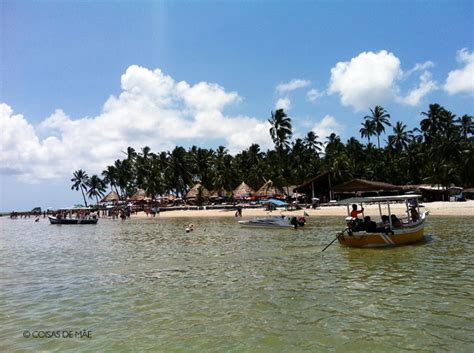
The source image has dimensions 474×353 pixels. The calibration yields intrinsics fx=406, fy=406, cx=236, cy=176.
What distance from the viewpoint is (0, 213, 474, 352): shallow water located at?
26.5 ft

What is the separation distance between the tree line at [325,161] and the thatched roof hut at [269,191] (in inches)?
39.1

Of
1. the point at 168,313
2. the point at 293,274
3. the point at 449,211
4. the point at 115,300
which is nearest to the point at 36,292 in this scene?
the point at 115,300

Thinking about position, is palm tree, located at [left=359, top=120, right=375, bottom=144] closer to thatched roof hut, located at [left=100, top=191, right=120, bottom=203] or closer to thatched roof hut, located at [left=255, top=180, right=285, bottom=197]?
thatched roof hut, located at [left=255, top=180, right=285, bottom=197]

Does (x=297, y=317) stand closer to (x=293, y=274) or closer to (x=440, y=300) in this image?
(x=440, y=300)

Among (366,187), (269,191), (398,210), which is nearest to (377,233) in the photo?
(398,210)

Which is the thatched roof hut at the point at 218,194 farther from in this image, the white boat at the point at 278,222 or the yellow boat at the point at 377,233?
the yellow boat at the point at 377,233

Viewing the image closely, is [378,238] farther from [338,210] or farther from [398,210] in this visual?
[338,210]

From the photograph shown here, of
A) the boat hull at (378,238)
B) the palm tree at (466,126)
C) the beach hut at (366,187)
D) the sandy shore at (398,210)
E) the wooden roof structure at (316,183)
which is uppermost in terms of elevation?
the palm tree at (466,126)

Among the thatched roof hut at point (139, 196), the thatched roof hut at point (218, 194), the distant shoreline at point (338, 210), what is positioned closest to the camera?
the distant shoreline at point (338, 210)

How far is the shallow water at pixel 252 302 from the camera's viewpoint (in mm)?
8086

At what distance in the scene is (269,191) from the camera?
234 feet

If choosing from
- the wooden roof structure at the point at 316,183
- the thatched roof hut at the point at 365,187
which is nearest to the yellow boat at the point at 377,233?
the thatched roof hut at the point at 365,187

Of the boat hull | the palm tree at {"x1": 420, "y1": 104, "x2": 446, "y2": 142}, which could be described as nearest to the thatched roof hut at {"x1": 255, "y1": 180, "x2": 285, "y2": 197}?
the palm tree at {"x1": 420, "y1": 104, "x2": 446, "y2": 142}

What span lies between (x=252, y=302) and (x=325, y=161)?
73.2m
